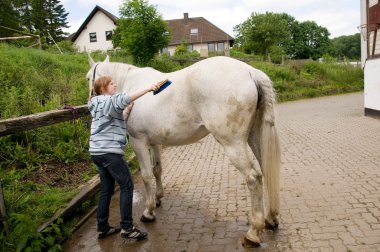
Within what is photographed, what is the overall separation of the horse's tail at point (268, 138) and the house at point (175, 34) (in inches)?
1634

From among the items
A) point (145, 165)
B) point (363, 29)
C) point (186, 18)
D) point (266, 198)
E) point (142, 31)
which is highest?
point (186, 18)

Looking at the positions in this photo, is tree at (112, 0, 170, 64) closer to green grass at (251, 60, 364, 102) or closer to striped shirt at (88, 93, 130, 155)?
green grass at (251, 60, 364, 102)

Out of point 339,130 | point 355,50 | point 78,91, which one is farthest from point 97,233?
point 355,50

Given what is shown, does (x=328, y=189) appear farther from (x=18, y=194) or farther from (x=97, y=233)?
(x=18, y=194)

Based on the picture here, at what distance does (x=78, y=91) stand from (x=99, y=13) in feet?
137

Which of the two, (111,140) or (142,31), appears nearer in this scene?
(111,140)

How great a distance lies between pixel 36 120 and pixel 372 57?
11.0 metres

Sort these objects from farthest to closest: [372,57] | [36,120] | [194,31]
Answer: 1. [194,31]
2. [372,57]
3. [36,120]

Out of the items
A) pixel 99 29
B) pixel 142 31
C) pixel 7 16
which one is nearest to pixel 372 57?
pixel 142 31

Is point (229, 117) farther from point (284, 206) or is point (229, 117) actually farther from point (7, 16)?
point (7, 16)

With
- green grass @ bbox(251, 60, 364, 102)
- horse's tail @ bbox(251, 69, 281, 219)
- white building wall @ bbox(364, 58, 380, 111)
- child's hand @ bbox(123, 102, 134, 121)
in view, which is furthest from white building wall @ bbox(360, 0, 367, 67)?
child's hand @ bbox(123, 102, 134, 121)

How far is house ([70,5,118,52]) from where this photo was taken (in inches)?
1832

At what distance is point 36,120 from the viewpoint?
13.6 ft

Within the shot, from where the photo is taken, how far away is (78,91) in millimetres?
8852
